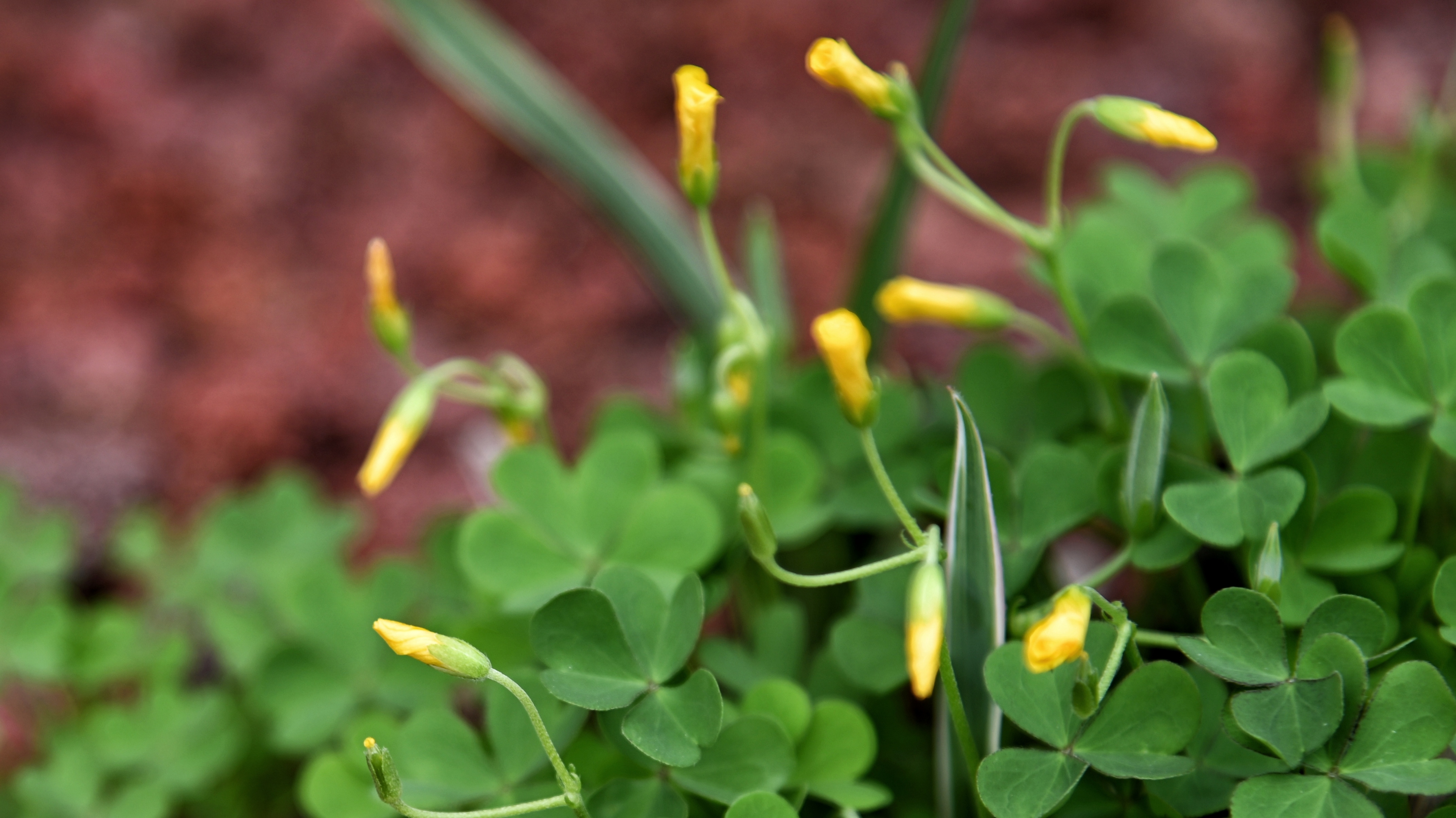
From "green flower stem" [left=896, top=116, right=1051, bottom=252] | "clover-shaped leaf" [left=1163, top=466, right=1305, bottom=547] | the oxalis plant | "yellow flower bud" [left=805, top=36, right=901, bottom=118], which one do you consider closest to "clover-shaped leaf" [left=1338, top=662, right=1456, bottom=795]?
the oxalis plant

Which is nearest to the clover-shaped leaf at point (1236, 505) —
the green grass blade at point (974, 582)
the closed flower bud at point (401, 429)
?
the green grass blade at point (974, 582)

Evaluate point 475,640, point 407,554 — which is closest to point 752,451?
point 475,640

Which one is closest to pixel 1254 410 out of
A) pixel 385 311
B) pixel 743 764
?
pixel 743 764

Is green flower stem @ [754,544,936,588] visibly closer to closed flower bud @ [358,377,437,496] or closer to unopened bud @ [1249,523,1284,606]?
unopened bud @ [1249,523,1284,606]

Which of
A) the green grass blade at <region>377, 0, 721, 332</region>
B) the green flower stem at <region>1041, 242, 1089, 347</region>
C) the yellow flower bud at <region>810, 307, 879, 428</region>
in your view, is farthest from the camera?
the green grass blade at <region>377, 0, 721, 332</region>

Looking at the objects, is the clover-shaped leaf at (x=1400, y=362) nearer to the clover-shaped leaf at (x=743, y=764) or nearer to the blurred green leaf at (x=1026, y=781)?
the blurred green leaf at (x=1026, y=781)

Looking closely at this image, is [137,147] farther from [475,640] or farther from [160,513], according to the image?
[475,640]
